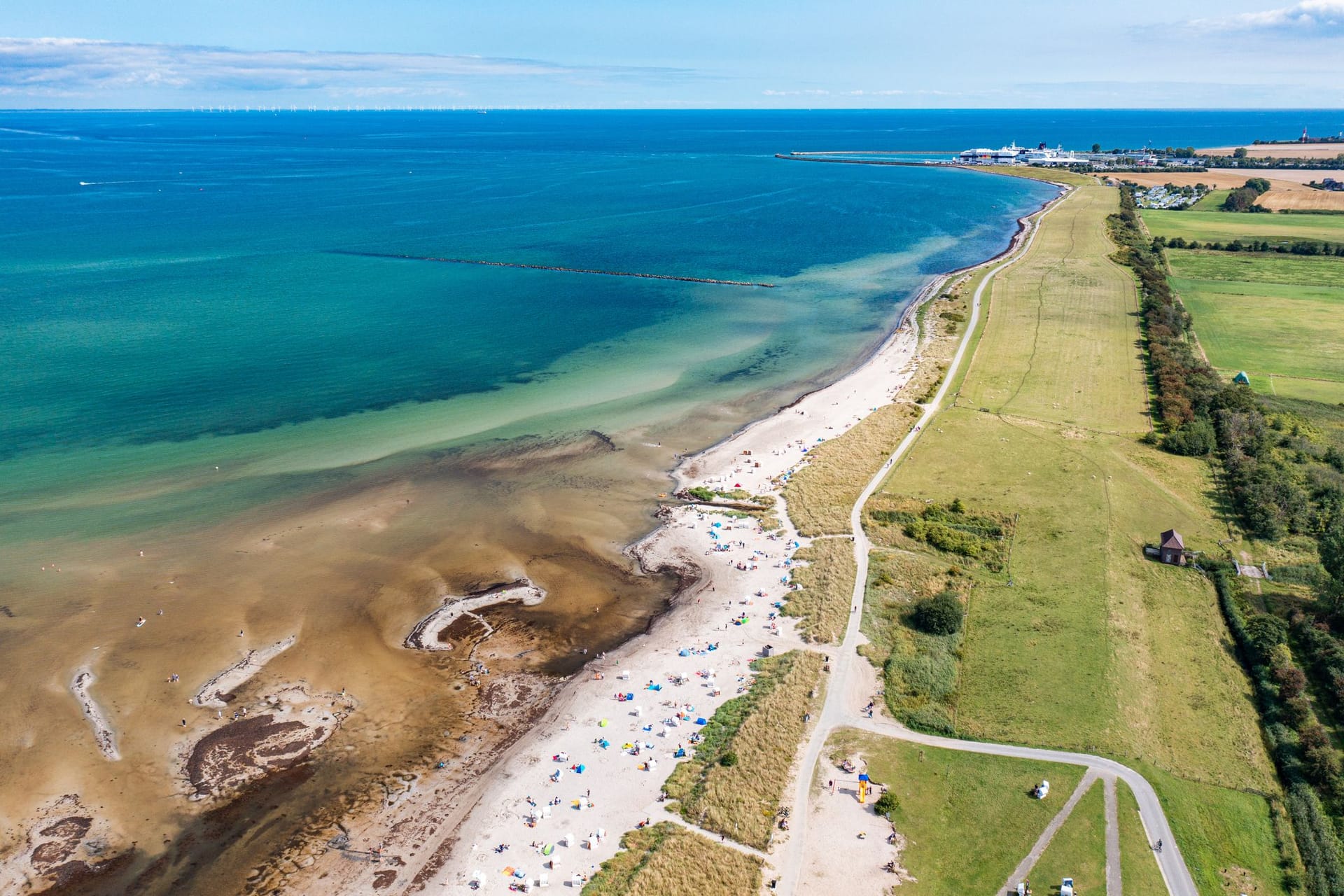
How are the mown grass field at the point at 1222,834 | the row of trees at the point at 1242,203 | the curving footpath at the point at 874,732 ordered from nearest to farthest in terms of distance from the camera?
the mown grass field at the point at 1222,834 → the curving footpath at the point at 874,732 → the row of trees at the point at 1242,203

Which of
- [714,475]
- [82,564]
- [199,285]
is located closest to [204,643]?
[82,564]

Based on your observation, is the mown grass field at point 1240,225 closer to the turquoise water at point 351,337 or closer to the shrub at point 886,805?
the turquoise water at point 351,337

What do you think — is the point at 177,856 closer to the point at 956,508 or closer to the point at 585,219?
the point at 956,508

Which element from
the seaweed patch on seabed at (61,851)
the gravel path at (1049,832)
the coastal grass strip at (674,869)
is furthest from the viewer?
the seaweed patch on seabed at (61,851)

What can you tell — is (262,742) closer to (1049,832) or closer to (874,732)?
(874,732)

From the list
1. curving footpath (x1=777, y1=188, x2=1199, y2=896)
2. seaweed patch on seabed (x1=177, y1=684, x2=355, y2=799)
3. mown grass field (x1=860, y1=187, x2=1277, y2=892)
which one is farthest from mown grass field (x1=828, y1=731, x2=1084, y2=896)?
seaweed patch on seabed (x1=177, y1=684, x2=355, y2=799)

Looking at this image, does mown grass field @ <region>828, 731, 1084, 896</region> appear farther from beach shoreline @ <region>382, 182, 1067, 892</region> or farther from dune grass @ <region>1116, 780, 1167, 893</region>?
beach shoreline @ <region>382, 182, 1067, 892</region>

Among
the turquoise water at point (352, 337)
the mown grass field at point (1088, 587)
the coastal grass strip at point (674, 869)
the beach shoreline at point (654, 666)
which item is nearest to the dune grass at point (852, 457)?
the beach shoreline at point (654, 666)
